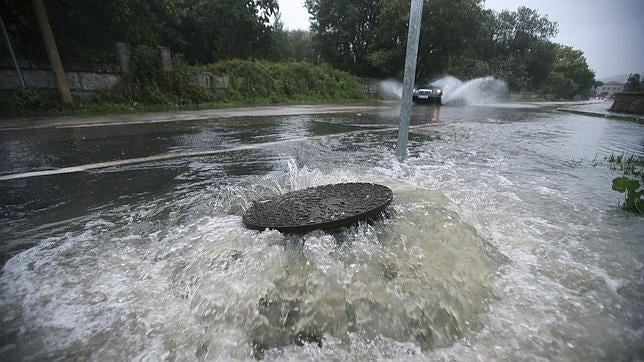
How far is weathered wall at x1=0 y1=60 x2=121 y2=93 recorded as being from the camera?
9.91 meters

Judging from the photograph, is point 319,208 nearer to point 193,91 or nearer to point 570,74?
point 193,91

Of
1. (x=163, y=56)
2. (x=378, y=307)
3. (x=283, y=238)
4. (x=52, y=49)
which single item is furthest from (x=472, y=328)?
(x=163, y=56)

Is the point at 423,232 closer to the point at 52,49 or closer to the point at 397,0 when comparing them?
the point at 52,49

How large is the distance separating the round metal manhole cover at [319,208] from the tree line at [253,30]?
12.2 m

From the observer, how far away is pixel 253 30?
2578cm

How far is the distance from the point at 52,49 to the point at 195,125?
5.56m

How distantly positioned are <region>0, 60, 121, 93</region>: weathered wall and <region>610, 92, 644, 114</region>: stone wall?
74.3 ft

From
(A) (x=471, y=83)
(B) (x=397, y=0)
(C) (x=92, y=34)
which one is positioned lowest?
(A) (x=471, y=83)

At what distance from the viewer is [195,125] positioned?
332 inches

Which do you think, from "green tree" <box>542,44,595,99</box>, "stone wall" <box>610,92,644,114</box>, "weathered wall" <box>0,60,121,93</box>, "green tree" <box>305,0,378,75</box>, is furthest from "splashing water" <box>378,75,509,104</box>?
"green tree" <box>542,44,595,99</box>

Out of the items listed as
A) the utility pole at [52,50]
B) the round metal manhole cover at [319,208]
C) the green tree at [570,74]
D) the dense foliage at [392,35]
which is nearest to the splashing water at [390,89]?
the dense foliage at [392,35]

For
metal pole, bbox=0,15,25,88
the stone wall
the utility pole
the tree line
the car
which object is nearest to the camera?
the utility pole

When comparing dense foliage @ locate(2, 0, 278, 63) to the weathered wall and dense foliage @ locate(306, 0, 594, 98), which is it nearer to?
the weathered wall

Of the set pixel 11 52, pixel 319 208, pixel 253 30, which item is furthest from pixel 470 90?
pixel 319 208
